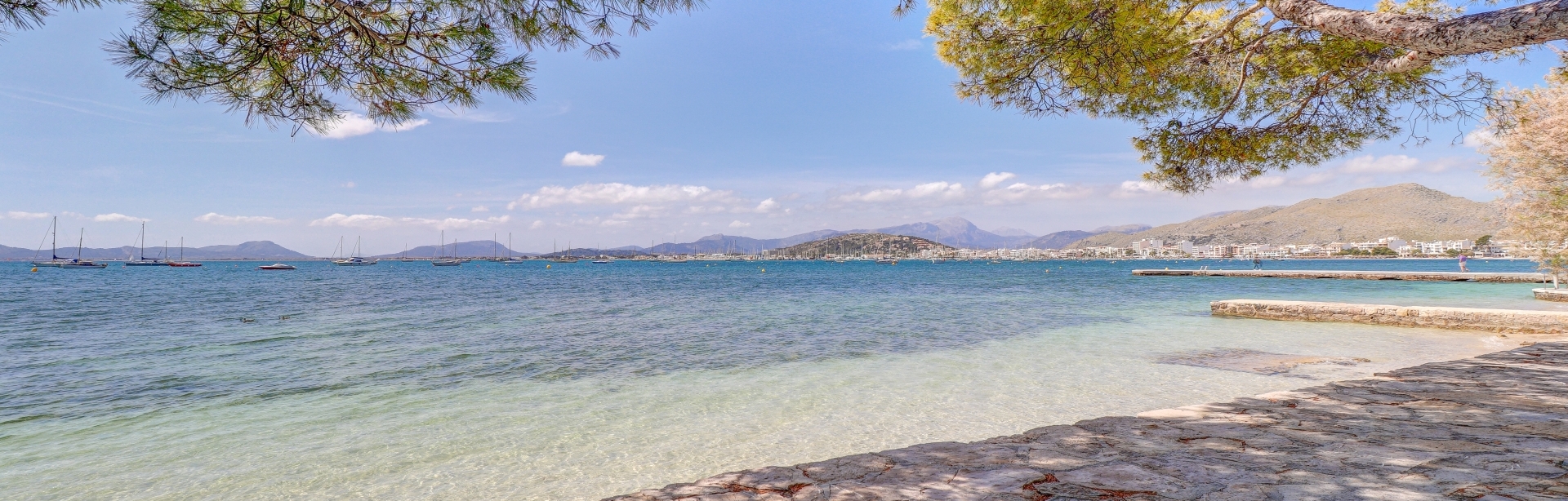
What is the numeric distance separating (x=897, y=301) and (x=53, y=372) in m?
23.0

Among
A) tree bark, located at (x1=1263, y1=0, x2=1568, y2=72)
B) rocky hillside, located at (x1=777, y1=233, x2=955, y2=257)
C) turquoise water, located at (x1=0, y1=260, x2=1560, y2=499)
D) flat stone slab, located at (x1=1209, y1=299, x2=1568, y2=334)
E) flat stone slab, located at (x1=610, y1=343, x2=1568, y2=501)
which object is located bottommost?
turquoise water, located at (x1=0, y1=260, x2=1560, y2=499)

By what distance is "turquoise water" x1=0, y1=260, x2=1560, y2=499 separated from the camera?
16.6 ft

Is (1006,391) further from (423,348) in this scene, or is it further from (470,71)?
(423,348)

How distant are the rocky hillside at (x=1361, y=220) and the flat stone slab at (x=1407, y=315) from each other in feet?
481

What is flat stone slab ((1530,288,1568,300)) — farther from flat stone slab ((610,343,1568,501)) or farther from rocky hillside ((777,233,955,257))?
rocky hillside ((777,233,955,257))

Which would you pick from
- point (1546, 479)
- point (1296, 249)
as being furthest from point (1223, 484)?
point (1296, 249)

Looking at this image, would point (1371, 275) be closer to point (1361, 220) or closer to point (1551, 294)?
point (1551, 294)

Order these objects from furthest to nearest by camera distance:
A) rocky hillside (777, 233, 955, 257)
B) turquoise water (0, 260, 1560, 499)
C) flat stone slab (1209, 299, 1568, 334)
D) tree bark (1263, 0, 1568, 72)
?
rocky hillside (777, 233, 955, 257) → flat stone slab (1209, 299, 1568, 334) → turquoise water (0, 260, 1560, 499) → tree bark (1263, 0, 1568, 72)

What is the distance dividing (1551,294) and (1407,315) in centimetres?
1164

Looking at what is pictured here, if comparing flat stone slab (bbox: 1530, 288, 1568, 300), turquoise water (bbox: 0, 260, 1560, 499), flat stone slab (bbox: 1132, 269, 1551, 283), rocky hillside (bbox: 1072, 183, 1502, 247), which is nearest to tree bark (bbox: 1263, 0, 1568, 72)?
turquoise water (bbox: 0, 260, 1560, 499)

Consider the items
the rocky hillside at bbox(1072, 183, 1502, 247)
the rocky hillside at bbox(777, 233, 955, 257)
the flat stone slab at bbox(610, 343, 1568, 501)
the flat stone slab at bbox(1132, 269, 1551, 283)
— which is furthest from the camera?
the rocky hillside at bbox(777, 233, 955, 257)

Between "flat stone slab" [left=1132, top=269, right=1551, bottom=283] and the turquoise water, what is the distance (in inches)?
1067

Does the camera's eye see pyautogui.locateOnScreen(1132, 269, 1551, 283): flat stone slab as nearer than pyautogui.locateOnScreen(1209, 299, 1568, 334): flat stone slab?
No

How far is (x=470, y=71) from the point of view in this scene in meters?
5.00
